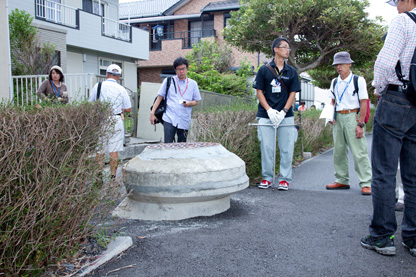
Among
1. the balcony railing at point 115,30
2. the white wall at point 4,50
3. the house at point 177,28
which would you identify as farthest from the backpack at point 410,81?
the house at point 177,28

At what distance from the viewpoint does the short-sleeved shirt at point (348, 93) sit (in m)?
5.82

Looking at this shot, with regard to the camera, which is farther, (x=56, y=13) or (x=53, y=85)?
(x=56, y=13)

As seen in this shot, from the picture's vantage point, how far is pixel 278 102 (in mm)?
5980

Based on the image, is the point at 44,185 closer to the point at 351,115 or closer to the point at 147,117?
the point at 351,115

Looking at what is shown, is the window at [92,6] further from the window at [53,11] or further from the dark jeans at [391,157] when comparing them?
the dark jeans at [391,157]

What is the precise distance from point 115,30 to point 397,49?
64.2ft

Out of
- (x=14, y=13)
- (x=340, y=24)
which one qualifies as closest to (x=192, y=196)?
(x=14, y=13)

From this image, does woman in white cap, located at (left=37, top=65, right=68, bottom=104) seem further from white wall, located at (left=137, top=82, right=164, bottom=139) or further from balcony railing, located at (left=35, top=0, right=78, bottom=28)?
balcony railing, located at (left=35, top=0, right=78, bottom=28)

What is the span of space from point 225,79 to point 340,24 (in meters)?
6.78

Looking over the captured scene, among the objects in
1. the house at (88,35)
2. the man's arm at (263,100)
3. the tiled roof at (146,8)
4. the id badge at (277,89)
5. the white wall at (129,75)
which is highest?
the tiled roof at (146,8)

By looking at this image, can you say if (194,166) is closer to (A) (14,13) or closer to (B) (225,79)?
(B) (225,79)

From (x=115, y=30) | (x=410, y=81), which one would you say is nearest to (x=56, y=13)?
(x=115, y=30)

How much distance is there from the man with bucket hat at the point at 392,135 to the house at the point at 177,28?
23.5 m

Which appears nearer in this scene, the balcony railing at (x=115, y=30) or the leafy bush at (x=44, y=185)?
the leafy bush at (x=44, y=185)
